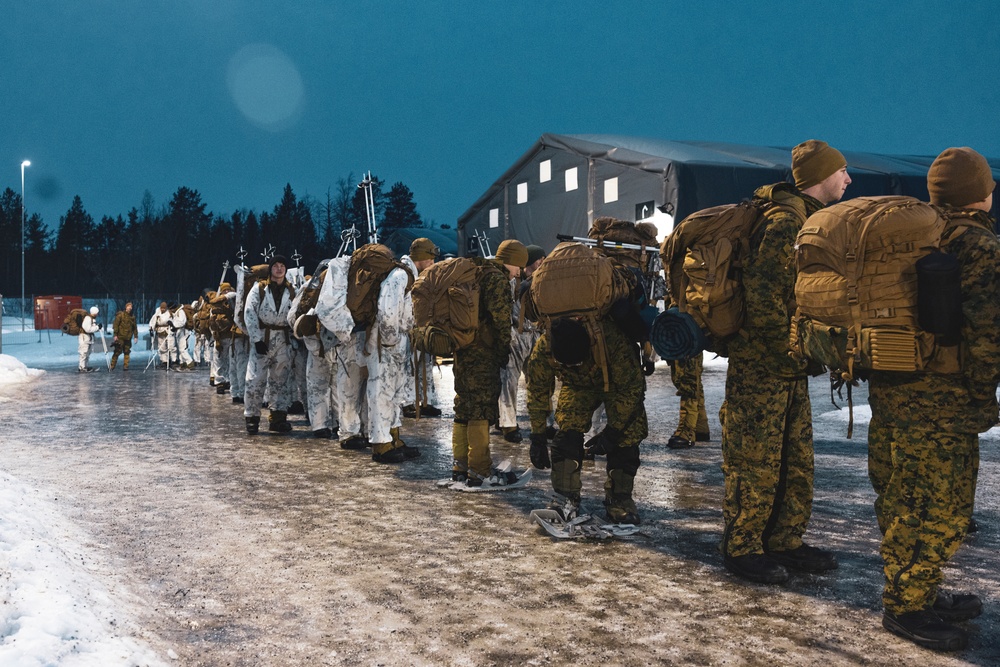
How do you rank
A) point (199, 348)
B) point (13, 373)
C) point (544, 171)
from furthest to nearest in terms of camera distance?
point (544, 171) → point (199, 348) → point (13, 373)

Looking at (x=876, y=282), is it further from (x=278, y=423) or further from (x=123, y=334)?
(x=123, y=334)

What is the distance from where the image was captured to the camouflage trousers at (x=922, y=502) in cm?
336

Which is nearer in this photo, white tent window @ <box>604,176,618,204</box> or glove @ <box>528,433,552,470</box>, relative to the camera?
glove @ <box>528,433,552,470</box>

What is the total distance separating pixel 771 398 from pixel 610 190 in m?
19.1

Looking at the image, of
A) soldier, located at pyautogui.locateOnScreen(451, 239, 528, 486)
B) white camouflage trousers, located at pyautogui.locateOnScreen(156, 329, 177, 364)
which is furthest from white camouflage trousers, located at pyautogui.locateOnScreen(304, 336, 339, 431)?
white camouflage trousers, located at pyautogui.locateOnScreen(156, 329, 177, 364)

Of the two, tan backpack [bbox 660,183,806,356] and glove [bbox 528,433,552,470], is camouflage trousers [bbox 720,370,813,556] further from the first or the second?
glove [bbox 528,433,552,470]

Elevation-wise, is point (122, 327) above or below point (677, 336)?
above

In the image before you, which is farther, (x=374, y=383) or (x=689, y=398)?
(x=689, y=398)

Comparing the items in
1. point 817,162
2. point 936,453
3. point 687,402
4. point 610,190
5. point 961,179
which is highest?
point 610,190

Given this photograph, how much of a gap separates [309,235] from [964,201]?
7965cm

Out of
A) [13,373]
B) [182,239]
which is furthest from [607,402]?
[182,239]

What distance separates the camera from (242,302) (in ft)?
34.3

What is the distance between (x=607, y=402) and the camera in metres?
5.21

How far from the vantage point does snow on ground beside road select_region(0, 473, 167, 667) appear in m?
3.06
